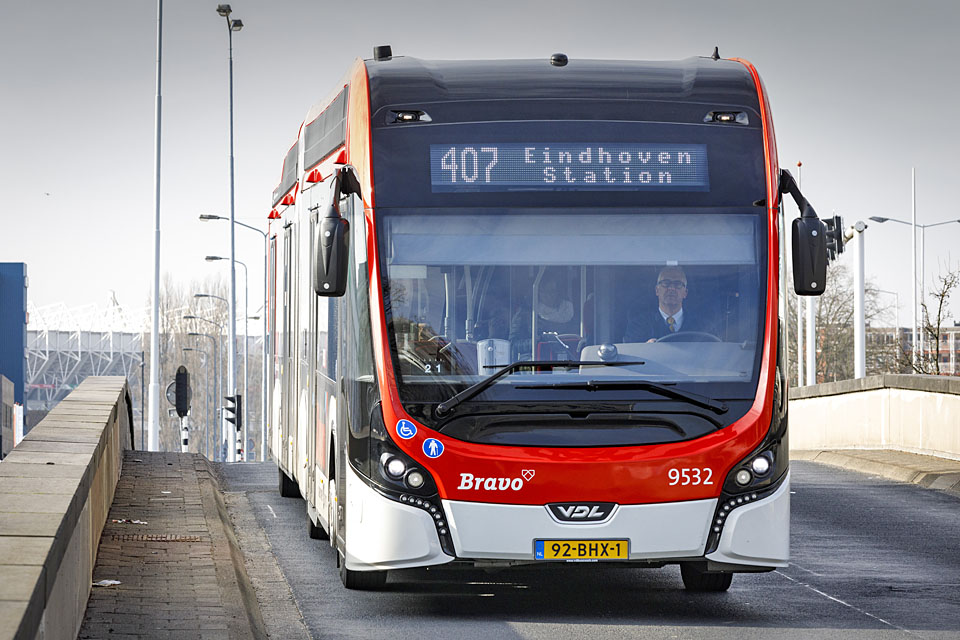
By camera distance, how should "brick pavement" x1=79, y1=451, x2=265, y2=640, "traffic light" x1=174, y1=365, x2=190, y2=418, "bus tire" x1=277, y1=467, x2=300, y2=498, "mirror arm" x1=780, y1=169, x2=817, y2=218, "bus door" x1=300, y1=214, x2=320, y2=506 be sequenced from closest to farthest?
"brick pavement" x1=79, y1=451, x2=265, y2=640, "mirror arm" x1=780, y1=169, x2=817, y2=218, "bus door" x1=300, y1=214, x2=320, y2=506, "bus tire" x1=277, y1=467, x2=300, y2=498, "traffic light" x1=174, y1=365, x2=190, y2=418

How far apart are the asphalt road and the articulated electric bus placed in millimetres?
416

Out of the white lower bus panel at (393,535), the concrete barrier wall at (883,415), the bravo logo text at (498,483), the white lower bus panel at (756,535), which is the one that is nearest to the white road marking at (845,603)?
the white lower bus panel at (756,535)

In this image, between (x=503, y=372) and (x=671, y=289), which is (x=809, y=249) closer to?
(x=671, y=289)

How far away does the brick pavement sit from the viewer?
7.42m

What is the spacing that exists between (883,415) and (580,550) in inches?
643

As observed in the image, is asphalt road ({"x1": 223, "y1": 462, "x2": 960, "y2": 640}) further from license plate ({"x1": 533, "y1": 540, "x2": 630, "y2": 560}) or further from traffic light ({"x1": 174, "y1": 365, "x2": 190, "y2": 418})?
traffic light ({"x1": 174, "y1": 365, "x2": 190, "y2": 418})

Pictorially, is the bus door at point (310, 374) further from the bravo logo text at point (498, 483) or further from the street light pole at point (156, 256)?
the street light pole at point (156, 256)

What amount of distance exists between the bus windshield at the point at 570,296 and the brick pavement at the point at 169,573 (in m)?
1.65

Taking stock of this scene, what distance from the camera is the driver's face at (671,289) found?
8.48 m

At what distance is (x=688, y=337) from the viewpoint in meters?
8.44

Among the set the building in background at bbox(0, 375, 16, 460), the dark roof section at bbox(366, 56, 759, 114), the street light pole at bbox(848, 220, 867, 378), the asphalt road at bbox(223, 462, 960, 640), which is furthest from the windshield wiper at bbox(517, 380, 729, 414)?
the building in background at bbox(0, 375, 16, 460)

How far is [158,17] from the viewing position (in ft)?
122

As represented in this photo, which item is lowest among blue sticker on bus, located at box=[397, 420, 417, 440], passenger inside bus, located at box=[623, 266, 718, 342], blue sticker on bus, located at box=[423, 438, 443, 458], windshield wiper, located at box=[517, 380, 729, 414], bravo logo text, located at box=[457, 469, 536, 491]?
bravo logo text, located at box=[457, 469, 536, 491]

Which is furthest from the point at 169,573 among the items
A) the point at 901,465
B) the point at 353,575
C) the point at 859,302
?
the point at 859,302
